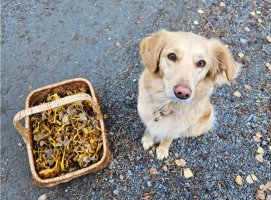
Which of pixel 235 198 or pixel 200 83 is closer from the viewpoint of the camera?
pixel 200 83

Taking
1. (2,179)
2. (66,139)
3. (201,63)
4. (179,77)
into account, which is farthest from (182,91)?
(2,179)

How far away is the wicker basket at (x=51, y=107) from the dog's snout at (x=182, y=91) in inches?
34.8

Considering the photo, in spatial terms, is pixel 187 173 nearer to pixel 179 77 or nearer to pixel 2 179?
pixel 179 77

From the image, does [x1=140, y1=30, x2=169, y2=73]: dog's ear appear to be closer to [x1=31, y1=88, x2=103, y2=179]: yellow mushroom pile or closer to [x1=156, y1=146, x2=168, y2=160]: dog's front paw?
[x1=31, y1=88, x2=103, y2=179]: yellow mushroom pile

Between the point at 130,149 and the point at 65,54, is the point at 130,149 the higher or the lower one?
the lower one

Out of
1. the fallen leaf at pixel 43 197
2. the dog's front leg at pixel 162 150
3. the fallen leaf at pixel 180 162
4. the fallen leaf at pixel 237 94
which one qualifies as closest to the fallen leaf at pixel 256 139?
the fallen leaf at pixel 237 94

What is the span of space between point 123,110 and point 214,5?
297cm

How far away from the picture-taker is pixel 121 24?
3633 mm

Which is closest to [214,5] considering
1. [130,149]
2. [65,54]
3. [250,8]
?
[250,8]

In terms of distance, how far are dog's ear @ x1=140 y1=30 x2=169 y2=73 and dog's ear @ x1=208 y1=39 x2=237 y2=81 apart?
0.51 meters

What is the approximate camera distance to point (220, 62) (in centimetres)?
199

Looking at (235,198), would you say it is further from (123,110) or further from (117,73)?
(117,73)

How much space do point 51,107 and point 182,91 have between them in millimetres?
1257

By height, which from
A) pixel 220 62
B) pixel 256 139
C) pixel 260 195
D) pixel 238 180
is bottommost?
pixel 260 195
